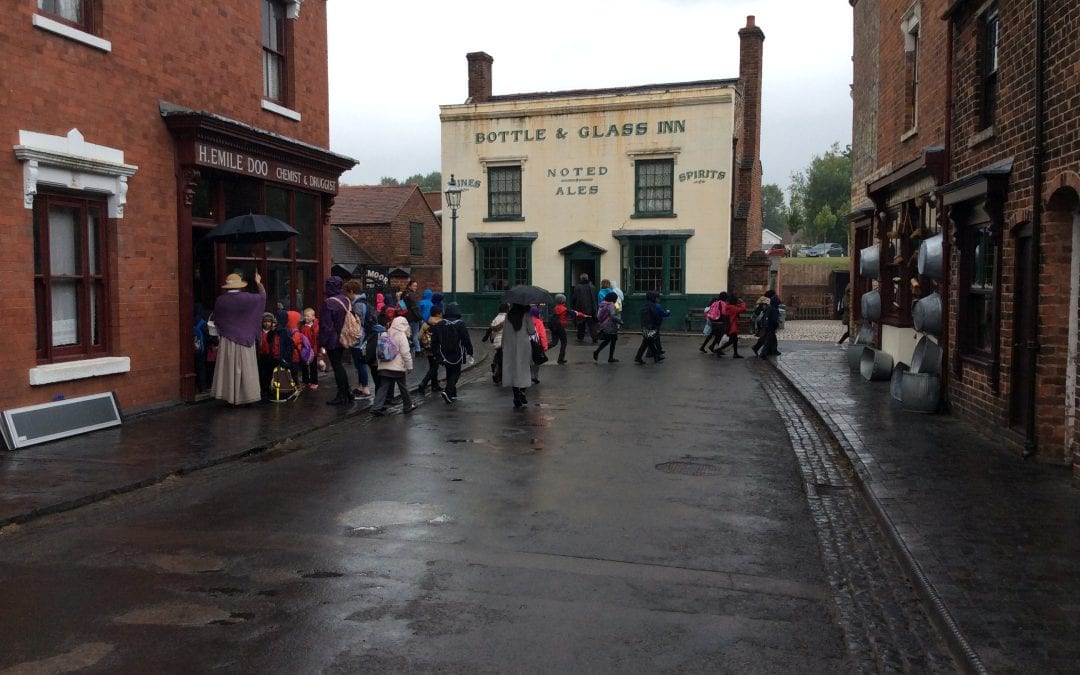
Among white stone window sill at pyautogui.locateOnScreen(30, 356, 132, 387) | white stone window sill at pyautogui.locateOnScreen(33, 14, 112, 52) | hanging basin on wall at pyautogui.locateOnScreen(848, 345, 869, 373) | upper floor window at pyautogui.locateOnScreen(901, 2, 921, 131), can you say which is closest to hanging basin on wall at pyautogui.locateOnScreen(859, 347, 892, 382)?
hanging basin on wall at pyautogui.locateOnScreen(848, 345, 869, 373)

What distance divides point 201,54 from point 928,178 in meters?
11.0

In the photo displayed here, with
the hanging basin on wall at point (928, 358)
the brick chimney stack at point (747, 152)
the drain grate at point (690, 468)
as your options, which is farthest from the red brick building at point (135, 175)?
the brick chimney stack at point (747, 152)

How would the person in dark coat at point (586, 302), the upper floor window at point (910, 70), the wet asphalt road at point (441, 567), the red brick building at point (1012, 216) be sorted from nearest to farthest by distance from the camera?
the wet asphalt road at point (441, 567), the red brick building at point (1012, 216), the upper floor window at point (910, 70), the person in dark coat at point (586, 302)

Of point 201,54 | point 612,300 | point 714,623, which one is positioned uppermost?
point 201,54

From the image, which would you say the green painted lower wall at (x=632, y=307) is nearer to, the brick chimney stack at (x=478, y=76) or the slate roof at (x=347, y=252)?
the slate roof at (x=347, y=252)

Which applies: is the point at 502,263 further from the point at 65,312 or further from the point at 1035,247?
the point at 1035,247

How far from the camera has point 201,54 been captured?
13.3 m

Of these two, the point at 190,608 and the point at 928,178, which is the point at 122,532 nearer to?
the point at 190,608

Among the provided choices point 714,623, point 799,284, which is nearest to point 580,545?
point 714,623

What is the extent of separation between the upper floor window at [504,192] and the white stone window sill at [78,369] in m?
23.4

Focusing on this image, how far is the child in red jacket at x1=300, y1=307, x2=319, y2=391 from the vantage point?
1494 centimetres

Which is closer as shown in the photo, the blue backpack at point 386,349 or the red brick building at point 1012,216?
the red brick building at point 1012,216

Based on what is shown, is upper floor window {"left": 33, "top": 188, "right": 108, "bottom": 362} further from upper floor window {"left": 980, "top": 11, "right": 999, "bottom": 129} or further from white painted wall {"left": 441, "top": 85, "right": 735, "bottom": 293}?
white painted wall {"left": 441, "top": 85, "right": 735, "bottom": 293}

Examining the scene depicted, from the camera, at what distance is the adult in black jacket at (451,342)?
13.8 m
